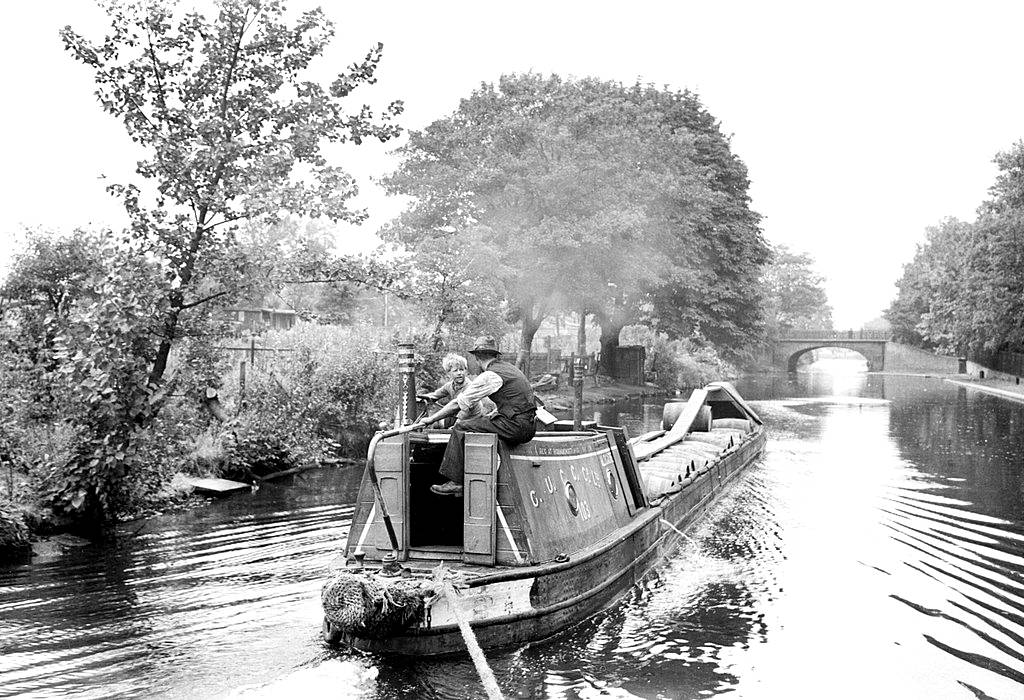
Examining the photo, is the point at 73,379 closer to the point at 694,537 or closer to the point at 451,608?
the point at 451,608

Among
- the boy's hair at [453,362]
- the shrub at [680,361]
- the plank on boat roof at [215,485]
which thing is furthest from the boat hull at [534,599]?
the shrub at [680,361]

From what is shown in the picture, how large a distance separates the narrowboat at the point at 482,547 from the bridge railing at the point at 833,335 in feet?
256

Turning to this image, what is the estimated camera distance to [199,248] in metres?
13.8

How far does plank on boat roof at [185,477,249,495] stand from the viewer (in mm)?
15578

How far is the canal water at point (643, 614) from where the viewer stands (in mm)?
7414

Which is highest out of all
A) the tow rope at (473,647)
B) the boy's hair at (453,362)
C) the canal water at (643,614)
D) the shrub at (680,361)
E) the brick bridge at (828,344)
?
the brick bridge at (828,344)

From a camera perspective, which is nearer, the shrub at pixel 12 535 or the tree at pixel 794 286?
the shrub at pixel 12 535

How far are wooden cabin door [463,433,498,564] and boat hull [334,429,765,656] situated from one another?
36cm

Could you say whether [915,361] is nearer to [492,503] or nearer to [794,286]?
[794,286]

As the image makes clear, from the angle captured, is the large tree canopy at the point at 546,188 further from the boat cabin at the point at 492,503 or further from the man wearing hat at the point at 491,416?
the man wearing hat at the point at 491,416

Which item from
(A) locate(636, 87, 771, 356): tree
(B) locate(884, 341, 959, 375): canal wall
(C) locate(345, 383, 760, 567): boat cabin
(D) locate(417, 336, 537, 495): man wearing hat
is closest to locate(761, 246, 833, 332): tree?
(B) locate(884, 341, 959, 375): canal wall

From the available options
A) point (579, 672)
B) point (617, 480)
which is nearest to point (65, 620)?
point (579, 672)

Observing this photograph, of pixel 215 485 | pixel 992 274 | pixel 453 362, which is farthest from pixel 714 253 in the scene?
pixel 453 362

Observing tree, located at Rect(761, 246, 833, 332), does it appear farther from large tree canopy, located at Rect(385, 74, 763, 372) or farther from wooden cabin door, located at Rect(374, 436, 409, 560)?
wooden cabin door, located at Rect(374, 436, 409, 560)
